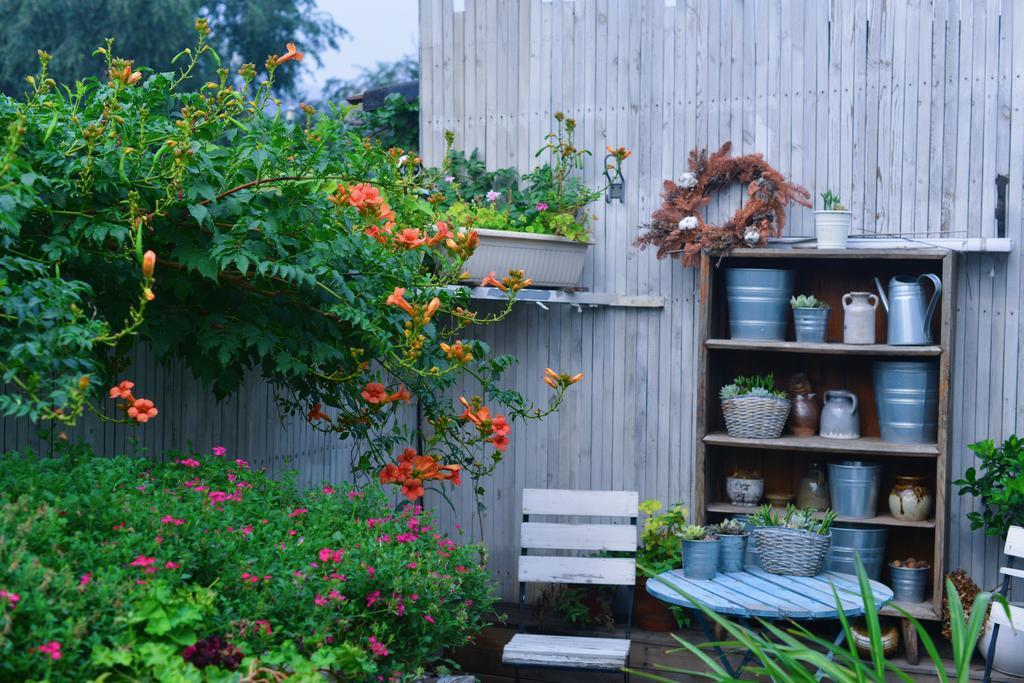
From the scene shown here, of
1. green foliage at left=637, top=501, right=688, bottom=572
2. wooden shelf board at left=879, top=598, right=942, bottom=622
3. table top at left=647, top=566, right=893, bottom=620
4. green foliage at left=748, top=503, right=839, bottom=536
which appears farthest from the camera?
green foliage at left=637, top=501, right=688, bottom=572

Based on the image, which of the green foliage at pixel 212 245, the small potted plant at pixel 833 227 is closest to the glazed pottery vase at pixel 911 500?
the small potted plant at pixel 833 227

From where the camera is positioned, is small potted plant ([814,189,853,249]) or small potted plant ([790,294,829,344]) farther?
small potted plant ([790,294,829,344])

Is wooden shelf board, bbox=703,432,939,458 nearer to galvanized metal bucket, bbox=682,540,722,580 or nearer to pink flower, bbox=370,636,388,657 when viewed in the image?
galvanized metal bucket, bbox=682,540,722,580

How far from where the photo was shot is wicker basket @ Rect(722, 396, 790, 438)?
4.94 m

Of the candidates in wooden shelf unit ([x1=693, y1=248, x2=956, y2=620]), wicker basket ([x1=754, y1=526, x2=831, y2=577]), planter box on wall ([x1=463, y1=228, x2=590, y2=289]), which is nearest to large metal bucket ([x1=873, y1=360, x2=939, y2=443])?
wooden shelf unit ([x1=693, y1=248, x2=956, y2=620])

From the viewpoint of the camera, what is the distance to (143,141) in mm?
2787

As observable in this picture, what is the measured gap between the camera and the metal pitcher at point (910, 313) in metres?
4.74

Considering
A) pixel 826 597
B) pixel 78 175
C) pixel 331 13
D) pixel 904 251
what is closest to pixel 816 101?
pixel 904 251

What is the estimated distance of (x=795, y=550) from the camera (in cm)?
425

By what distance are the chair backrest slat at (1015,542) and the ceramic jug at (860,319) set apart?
1025 mm

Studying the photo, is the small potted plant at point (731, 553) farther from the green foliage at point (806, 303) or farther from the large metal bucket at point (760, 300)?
the green foliage at point (806, 303)

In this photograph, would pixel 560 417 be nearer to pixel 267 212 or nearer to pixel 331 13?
pixel 267 212

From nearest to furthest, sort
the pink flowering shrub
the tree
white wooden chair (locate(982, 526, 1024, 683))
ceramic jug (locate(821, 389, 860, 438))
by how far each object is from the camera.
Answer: the pink flowering shrub
white wooden chair (locate(982, 526, 1024, 683))
ceramic jug (locate(821, 389, 860, 438))
the tree

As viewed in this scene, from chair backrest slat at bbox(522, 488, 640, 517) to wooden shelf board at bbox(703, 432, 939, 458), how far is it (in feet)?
1.58
